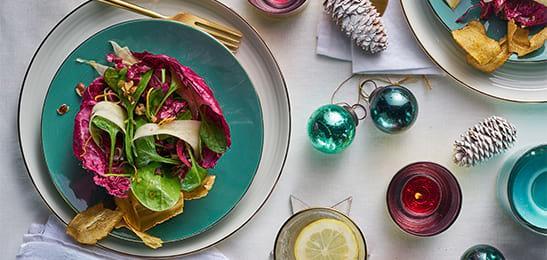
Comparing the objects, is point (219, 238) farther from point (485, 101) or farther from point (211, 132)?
point (485, 101)

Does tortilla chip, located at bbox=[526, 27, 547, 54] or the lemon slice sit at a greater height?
tortilla chip, located at bbox=[526, 27, 547, 54]

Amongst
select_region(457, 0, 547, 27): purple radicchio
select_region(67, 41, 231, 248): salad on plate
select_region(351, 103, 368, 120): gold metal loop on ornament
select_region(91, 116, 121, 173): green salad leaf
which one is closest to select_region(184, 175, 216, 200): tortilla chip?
select_region(67, 41, 231, 248): salad on plate

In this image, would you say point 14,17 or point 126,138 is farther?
point 14,17

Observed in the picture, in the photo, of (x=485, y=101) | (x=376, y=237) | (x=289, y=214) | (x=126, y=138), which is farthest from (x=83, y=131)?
(x=485, y=101)

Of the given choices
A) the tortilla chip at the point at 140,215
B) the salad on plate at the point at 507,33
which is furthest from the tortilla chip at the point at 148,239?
the salad on plate at the point at 507,33

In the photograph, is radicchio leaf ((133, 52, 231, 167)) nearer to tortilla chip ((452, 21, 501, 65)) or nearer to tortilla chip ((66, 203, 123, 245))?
tortilla chip ((66, 203, 123, 245))

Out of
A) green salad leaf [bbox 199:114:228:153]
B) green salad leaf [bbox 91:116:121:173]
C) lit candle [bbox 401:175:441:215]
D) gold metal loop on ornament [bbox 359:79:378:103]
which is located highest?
green salad leaf [bbox 91:116:121:173]
